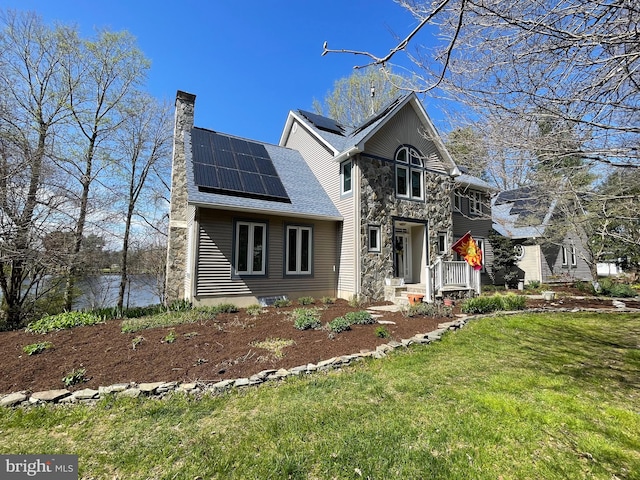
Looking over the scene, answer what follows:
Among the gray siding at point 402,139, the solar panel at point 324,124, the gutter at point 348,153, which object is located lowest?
the gutter at point 348,153

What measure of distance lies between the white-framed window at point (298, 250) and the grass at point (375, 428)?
20.8 ft

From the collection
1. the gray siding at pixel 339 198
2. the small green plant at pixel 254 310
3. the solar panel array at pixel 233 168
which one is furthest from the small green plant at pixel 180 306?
the gray siding at pixel 339 198

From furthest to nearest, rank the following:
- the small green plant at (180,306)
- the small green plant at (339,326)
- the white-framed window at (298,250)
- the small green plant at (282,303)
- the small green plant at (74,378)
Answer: the white-framed window at (298,250)
the small green plant at (282,303)
the small green plant at (180,306)
the small green plant at (339,326)
the small green plant at (74,378)

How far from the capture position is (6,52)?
11.2 m

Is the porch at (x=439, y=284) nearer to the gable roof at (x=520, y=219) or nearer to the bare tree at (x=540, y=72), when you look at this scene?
the gable roof at (x=520, y=219)

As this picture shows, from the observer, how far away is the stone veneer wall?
1066 cm

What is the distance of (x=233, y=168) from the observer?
1057cm

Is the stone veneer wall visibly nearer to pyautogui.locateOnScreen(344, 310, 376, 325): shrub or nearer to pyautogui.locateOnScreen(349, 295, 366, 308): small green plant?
pyautogui.locateOnScreen(349, 295, 366, 308): small green plant

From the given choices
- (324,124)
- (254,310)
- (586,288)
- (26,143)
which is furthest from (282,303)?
(586,288)

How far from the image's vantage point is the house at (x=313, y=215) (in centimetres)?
937

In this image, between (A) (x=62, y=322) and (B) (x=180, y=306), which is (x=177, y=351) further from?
(A) (x=62, y=322)

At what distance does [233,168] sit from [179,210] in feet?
9.13

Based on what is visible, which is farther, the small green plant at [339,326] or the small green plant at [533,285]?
the small green plant at [533,285]

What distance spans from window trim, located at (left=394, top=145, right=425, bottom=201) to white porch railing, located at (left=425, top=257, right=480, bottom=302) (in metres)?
3.02
